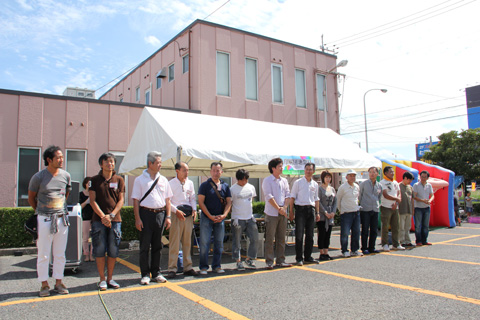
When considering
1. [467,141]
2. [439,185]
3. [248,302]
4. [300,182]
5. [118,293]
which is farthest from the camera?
[467,141]

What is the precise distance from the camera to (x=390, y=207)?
855cm

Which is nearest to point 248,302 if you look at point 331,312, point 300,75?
point 331,312

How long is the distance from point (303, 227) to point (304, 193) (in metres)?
0.67

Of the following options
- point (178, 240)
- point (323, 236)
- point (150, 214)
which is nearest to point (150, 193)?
point (150, 214)

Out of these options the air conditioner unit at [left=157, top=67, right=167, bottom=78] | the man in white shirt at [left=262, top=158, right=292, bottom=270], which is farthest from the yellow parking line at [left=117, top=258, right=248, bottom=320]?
the air conditioner unit at [left=157, top=67, right=167, bottom=78]

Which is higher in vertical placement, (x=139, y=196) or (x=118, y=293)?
(x=139, y=196)

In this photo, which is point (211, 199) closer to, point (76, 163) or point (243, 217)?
point (243, 217)

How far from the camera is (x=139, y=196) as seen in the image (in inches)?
216

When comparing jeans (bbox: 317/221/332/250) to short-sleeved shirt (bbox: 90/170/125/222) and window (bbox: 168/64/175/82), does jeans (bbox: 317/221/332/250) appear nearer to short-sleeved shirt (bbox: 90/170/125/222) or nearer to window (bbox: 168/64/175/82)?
short-sleeved shirt (bbox: 90/170/125/222)

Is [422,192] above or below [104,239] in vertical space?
above

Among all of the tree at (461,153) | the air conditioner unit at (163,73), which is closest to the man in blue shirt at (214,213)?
the air conditioner unit at (163,73)

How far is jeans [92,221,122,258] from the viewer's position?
513cm

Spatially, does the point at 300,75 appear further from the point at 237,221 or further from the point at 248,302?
the point at 248,302

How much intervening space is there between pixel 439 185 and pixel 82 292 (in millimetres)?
12629
